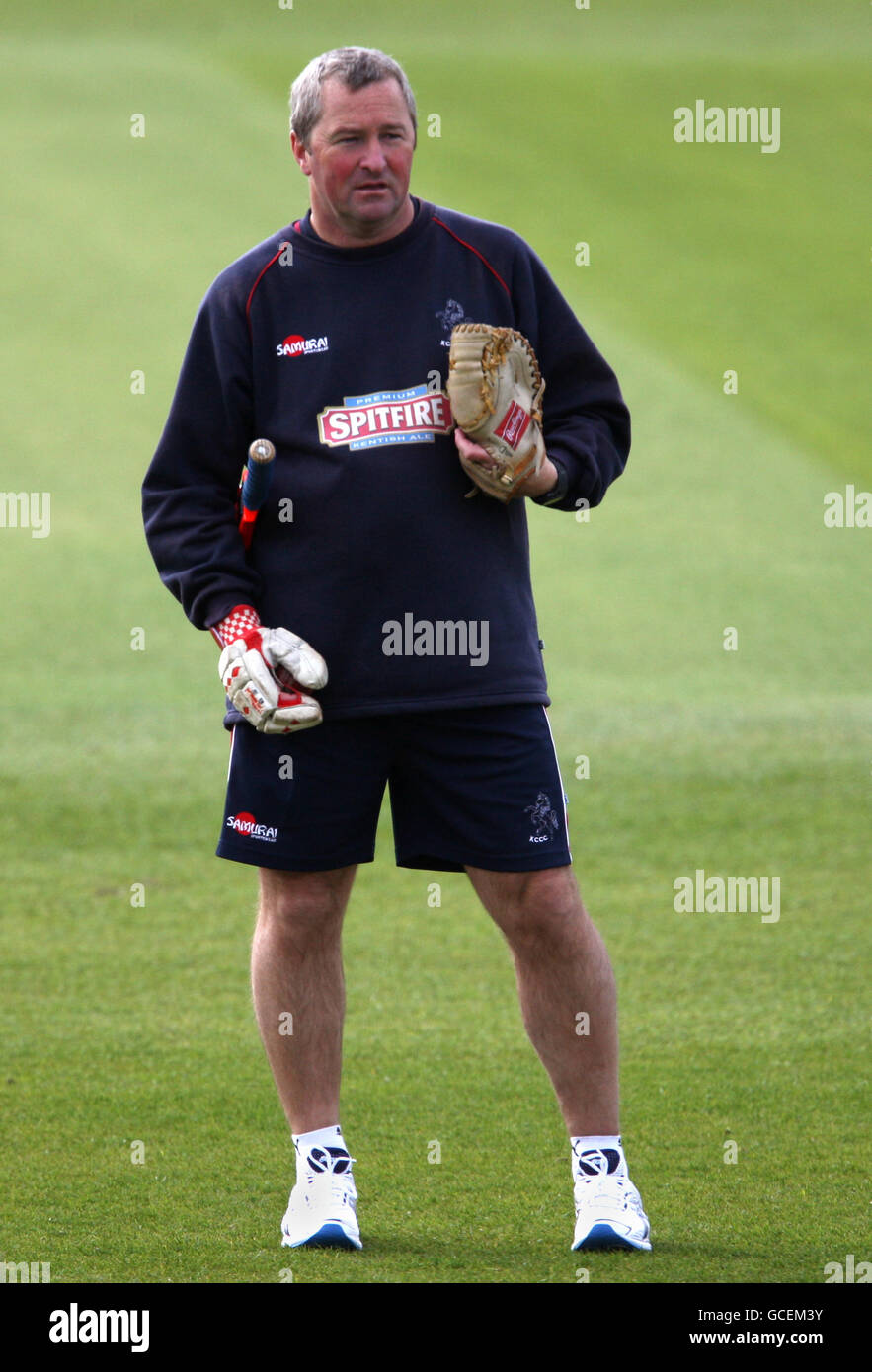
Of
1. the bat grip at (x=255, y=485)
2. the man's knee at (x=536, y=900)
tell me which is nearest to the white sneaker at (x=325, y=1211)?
the man's knee at (x=536, y=900)

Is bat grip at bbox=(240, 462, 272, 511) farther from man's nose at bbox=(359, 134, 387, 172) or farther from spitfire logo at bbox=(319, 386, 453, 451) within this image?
man's nose at bbox=(359, 134, 387, 172)

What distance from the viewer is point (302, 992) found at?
2.89 meters

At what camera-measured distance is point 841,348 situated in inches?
594

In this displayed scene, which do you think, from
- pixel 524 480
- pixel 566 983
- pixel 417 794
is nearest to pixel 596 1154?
pixel 566 983

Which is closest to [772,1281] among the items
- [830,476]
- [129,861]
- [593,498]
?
[593,498]

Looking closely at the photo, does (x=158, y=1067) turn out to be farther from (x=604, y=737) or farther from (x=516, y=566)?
(x=604, y=737)

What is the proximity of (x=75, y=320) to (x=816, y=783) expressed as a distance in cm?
978

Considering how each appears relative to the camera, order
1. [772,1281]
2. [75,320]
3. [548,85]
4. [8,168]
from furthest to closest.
A: [548,85], [8,168], [75,320], [772,1281]

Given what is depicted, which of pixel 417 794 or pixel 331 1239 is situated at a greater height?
pixel 417 794

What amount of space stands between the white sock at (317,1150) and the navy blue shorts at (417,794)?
465 mm

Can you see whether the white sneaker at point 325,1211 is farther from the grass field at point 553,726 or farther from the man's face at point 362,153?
the man's face at point 362,153

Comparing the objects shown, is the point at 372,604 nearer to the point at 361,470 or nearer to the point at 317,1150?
the point at 361,470

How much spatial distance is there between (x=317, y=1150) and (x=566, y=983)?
1.66 ft

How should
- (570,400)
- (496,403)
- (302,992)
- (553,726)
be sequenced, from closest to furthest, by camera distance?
(496,403), (302,992), (570,400), (553,726)
